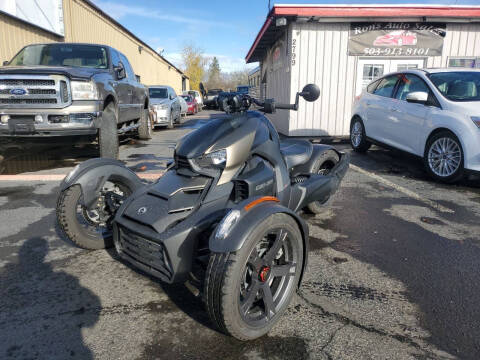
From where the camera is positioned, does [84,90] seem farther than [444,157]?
Yes

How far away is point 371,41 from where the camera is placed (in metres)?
10.5

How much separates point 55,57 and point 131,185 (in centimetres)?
520

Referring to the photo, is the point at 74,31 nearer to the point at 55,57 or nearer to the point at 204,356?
the point at 55,57

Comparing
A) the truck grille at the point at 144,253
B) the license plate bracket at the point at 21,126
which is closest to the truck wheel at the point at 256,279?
the truck grille at the point at 144,253

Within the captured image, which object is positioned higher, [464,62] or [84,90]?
[464,62]

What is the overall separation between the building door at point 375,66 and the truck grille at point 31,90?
8.47m

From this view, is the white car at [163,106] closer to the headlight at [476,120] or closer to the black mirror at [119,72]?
the black mirror at [119,72]

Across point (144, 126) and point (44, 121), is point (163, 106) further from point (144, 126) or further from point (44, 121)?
point (44, 121)

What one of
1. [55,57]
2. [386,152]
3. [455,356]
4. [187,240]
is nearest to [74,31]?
[55,57]

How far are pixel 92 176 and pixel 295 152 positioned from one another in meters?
1.86

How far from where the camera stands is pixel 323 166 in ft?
13.3

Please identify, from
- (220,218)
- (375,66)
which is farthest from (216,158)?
(375,66)

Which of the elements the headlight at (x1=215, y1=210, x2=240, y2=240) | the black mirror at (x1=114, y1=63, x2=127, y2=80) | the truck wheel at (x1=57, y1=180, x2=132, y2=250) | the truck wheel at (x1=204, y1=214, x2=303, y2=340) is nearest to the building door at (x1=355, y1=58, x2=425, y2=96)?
the black mirror at (x1=114, y1=63, x2=127, y2=80)

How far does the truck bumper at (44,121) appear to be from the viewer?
5.39m
